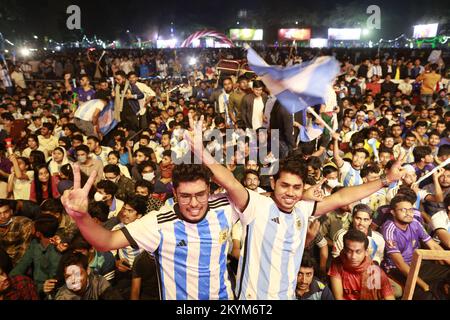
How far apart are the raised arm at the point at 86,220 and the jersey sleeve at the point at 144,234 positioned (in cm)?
5

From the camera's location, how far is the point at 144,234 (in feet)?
8.69

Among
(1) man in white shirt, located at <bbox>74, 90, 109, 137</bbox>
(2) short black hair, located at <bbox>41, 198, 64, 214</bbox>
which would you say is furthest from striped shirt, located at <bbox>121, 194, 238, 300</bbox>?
(1) man in white shirt, located at <bbox>74, 90, 109, 137</bbox>

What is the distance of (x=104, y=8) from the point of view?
145 feet

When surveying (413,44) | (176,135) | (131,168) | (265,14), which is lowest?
(131,168)

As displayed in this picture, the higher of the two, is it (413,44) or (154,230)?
(413,44)

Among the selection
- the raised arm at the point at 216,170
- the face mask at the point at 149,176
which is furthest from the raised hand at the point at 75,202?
the face mask at the point at 149,176

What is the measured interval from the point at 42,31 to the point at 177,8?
31.2m

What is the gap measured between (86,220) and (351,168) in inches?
186

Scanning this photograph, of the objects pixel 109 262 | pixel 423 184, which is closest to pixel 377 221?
pixel 423 184

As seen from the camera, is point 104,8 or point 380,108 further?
point 104,8

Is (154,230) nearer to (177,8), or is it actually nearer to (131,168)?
(131,168)

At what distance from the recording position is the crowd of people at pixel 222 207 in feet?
9.06

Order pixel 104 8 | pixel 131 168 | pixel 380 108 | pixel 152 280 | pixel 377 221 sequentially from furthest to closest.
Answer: pixel 104 8 → pixel 380 108 → pixel 131 168 → pixel 377 221 → pixel 152 280

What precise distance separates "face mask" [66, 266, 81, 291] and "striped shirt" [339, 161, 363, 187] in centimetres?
411
